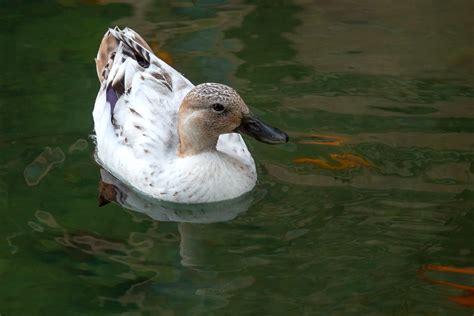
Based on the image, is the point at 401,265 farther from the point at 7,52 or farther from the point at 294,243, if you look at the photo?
the point at 7,52

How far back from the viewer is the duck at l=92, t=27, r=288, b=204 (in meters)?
8.36

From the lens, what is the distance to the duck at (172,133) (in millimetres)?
8359

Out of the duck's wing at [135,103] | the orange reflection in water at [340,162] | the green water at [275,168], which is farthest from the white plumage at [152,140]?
the orange reflection in water at [340,162]

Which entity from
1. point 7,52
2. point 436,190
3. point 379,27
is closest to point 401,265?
point 436,190

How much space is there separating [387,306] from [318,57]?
400 centimetres

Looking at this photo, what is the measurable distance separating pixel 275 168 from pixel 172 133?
831mm

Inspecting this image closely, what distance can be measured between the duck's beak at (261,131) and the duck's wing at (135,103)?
0.65 meters

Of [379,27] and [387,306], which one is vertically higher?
[379,27]

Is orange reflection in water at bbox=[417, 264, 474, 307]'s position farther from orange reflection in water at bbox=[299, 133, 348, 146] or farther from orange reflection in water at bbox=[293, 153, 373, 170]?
orange reflection in water at bbox=[299, 133, 348, 146]

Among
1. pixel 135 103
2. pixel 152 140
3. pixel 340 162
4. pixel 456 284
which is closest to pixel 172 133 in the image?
pixel 152 140

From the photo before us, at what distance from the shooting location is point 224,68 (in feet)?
34.0

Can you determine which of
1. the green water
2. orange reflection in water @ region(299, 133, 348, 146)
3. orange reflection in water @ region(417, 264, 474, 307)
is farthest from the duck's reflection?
orange reflection in water @ region(417, 264, 474, 307)

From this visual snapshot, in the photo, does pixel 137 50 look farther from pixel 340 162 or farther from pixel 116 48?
pixel 340 162

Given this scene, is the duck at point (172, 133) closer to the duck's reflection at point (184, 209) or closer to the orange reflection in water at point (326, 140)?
the duck's reflection at point (184, 209)
